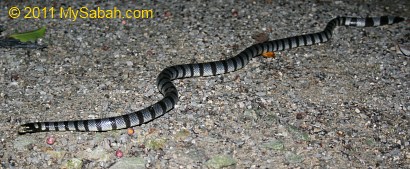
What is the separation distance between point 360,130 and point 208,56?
2722 millimetres

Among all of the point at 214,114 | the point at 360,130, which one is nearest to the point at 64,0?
the point at 214,114

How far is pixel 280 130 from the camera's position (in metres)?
6.29

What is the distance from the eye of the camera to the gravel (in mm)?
5867

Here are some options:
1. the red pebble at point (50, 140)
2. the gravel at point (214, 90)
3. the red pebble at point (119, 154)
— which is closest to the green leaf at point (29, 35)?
the gravel at point (214, 90)

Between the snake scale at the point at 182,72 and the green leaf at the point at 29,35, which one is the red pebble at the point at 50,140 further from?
the green leaf at the point at 29,35

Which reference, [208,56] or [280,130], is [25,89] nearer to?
[208,56]

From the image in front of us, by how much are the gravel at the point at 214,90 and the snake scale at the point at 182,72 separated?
4.3 inches

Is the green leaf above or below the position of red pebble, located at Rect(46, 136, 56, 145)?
above

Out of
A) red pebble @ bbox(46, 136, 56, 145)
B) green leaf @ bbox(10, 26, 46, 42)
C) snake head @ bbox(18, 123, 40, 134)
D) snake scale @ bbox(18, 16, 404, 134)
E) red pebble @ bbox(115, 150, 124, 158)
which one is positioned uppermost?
green leaf @ bbox(10, 26, 46, 42)

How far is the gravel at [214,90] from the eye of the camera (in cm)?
587

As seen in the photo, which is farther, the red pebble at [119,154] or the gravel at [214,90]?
the gravel at [214,90]

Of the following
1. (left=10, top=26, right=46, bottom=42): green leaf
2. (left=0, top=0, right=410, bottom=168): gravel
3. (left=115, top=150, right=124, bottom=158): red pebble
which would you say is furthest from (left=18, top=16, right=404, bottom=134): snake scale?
(left=10, top=26, right=46, bottom=42): green leaf

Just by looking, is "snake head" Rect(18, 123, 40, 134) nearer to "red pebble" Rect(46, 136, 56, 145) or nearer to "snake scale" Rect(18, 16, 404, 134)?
"snake scale" Rect(18, 16, 404, 134)

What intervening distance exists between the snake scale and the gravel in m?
0.11
